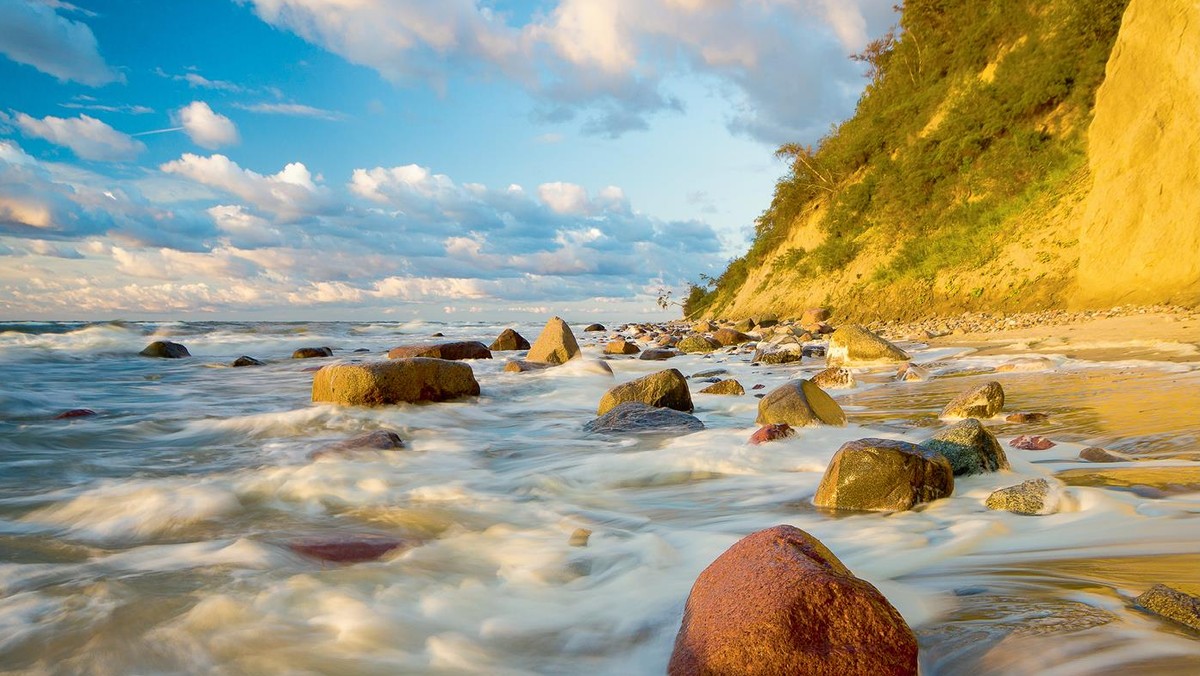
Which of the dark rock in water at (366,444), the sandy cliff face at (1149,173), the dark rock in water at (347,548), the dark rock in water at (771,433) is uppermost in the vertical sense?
the sandy cliff face at (1149,173)

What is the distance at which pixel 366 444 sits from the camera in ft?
16.9

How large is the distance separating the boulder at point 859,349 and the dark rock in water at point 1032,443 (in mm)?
5270

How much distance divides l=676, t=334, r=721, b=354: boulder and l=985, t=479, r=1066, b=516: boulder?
1217cm

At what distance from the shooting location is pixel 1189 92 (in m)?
10.4

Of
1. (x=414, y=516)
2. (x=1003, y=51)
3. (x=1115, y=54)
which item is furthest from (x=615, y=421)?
(x=1003, y=51)

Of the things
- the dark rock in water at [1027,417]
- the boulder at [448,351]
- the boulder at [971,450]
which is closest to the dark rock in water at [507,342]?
the boulder at [448,351]

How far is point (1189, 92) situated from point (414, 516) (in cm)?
1305

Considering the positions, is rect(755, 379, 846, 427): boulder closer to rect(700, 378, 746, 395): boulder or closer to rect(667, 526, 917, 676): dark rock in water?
rect(700, 378, 746, 395): boulder

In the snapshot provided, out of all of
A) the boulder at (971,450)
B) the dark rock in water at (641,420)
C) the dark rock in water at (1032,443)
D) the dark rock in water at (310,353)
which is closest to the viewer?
the boulder at (971,450)

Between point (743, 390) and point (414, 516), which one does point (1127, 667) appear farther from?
point (743, 390)

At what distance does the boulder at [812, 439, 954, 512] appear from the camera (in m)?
3.05

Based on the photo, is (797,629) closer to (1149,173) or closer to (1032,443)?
(1032,443)

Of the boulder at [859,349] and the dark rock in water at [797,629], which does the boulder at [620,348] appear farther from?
the dark rock in water at [797,629]

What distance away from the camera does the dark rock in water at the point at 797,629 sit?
1.57m
